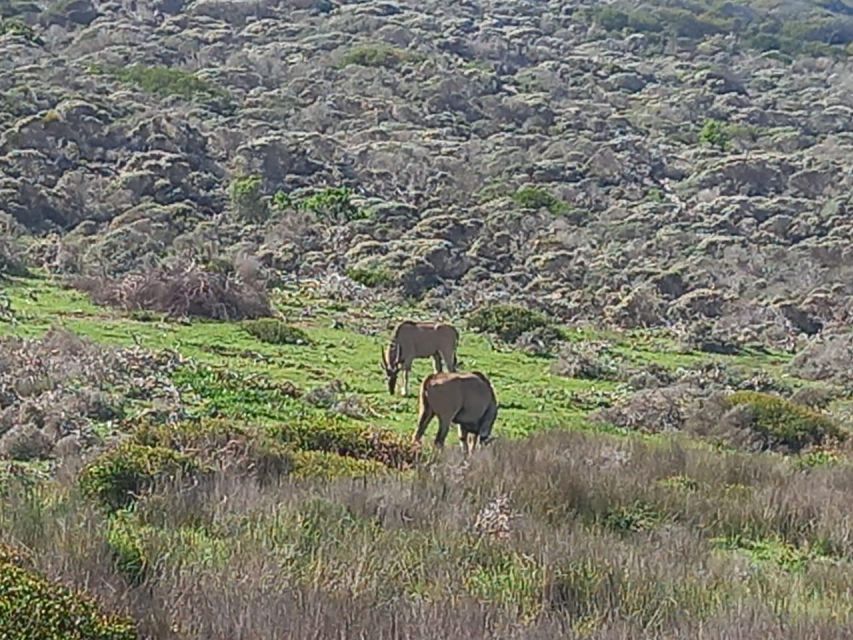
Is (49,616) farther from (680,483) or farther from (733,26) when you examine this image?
(733,26)

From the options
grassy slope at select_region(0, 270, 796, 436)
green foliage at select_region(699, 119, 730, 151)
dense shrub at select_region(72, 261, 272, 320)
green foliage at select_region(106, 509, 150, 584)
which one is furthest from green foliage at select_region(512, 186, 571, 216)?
green foliage at select_region(106, 509, 150, 584)

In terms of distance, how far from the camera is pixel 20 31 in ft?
204

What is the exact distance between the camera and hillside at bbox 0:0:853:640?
6.76 m

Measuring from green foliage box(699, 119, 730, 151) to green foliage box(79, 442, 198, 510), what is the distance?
5355 centimetres

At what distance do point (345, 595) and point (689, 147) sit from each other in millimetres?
56936

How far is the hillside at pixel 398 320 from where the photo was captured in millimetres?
6762

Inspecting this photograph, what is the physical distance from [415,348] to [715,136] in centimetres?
4639

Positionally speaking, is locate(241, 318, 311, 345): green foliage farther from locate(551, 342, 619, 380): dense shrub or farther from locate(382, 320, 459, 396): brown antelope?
locate(551, 342, 619, 380): dense shrub

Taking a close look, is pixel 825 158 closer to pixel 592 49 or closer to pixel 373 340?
pixel 592 49

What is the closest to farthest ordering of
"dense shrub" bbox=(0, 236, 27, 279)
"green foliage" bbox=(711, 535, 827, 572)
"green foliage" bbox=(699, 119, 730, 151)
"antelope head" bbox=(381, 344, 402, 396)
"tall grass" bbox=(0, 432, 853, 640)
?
"tall grass" bbox=(0, 432, 853, 640), "green foliage" bbox=(711, 535, 827, 572), "antelope head" bbox=(381, 344, 402, 396), "dense shrub" bbox=(0, 236, 27, 279), "green foliage" bbox=(699, 119, 730, 151)

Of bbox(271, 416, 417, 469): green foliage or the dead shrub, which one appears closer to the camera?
bbox(271, 416, 417, 469): green foliage

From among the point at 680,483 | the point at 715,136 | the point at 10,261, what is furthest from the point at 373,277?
the point at 715,136

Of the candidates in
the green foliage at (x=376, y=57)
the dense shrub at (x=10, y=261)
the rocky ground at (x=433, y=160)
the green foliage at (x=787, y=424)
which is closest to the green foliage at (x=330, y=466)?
the green foliage at (x=787, y=424)

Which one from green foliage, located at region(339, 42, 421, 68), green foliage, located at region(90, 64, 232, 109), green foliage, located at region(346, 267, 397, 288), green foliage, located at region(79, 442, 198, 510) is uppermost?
green foliage, located at region(339, 42, 421, 68)
